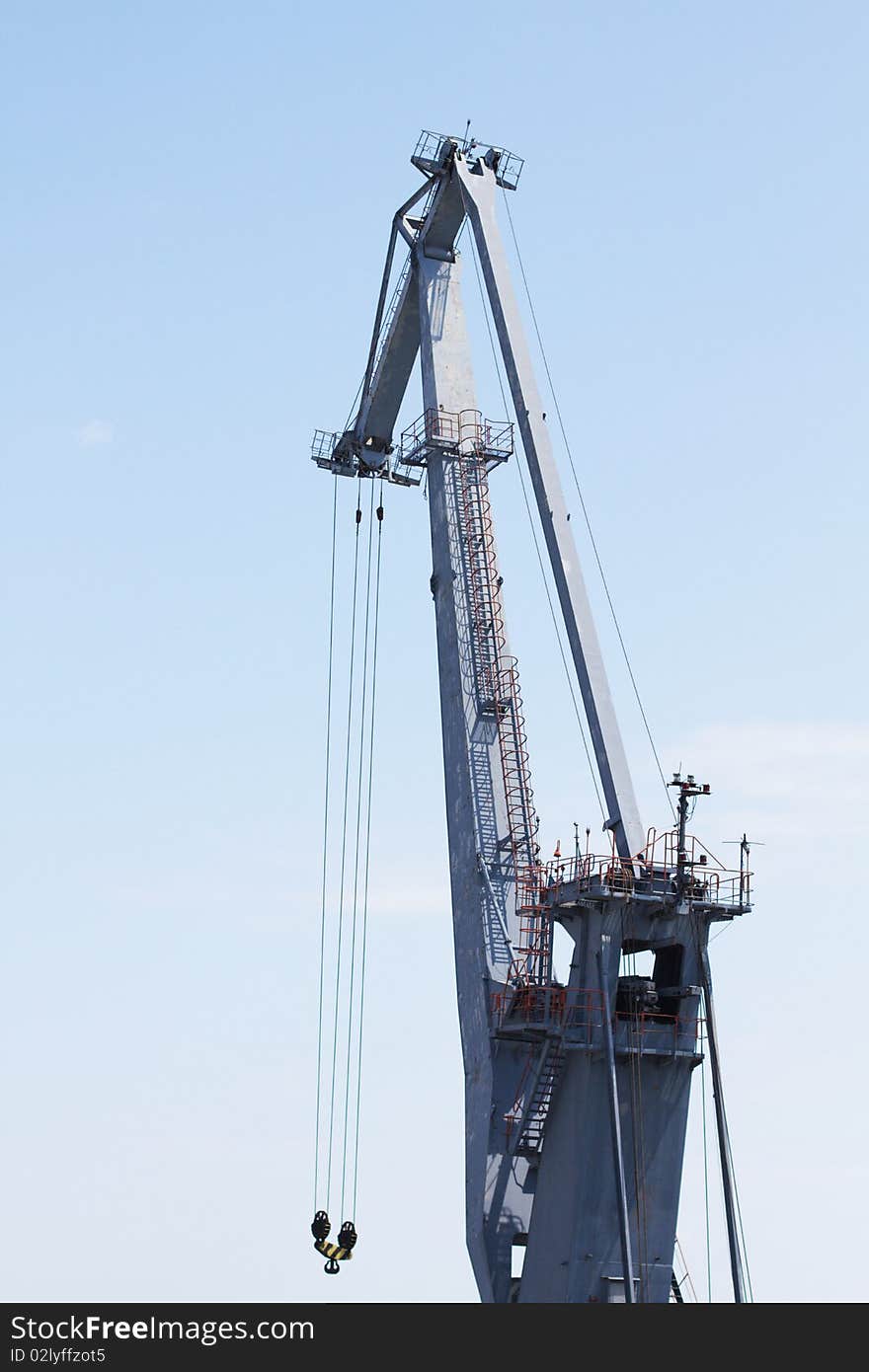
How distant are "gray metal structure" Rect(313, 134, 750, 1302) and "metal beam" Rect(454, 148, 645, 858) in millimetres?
58

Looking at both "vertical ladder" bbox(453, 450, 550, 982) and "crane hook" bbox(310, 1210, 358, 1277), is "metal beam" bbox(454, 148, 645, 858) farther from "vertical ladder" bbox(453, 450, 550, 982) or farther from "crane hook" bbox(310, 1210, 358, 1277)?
"crane hook" bbox(310, 1210, 358, 1277)

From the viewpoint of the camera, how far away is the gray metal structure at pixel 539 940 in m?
36.4

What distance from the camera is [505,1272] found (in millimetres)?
38469

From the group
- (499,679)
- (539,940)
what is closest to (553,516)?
(499,679)

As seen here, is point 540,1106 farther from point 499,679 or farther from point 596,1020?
point 499,679

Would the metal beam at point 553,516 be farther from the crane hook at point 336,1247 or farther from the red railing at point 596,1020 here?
the crane hook at point 336,1247

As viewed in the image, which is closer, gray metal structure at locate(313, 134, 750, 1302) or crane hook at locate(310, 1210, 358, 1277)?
gray metal structure at locate(313, 134, 750, 1302)

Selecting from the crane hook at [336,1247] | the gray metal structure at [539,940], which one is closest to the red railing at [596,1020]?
the gray metal structure at [539,940]

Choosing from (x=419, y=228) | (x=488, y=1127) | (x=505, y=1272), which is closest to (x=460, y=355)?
(x=419, y=228)

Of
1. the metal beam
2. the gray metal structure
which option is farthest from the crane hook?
the metal beam

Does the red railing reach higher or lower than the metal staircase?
higher

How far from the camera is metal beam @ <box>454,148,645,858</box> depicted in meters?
37.8

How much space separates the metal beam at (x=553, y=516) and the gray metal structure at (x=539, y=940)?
0.19 ft

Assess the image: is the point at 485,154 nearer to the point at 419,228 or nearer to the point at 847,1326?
the point at 419,228
